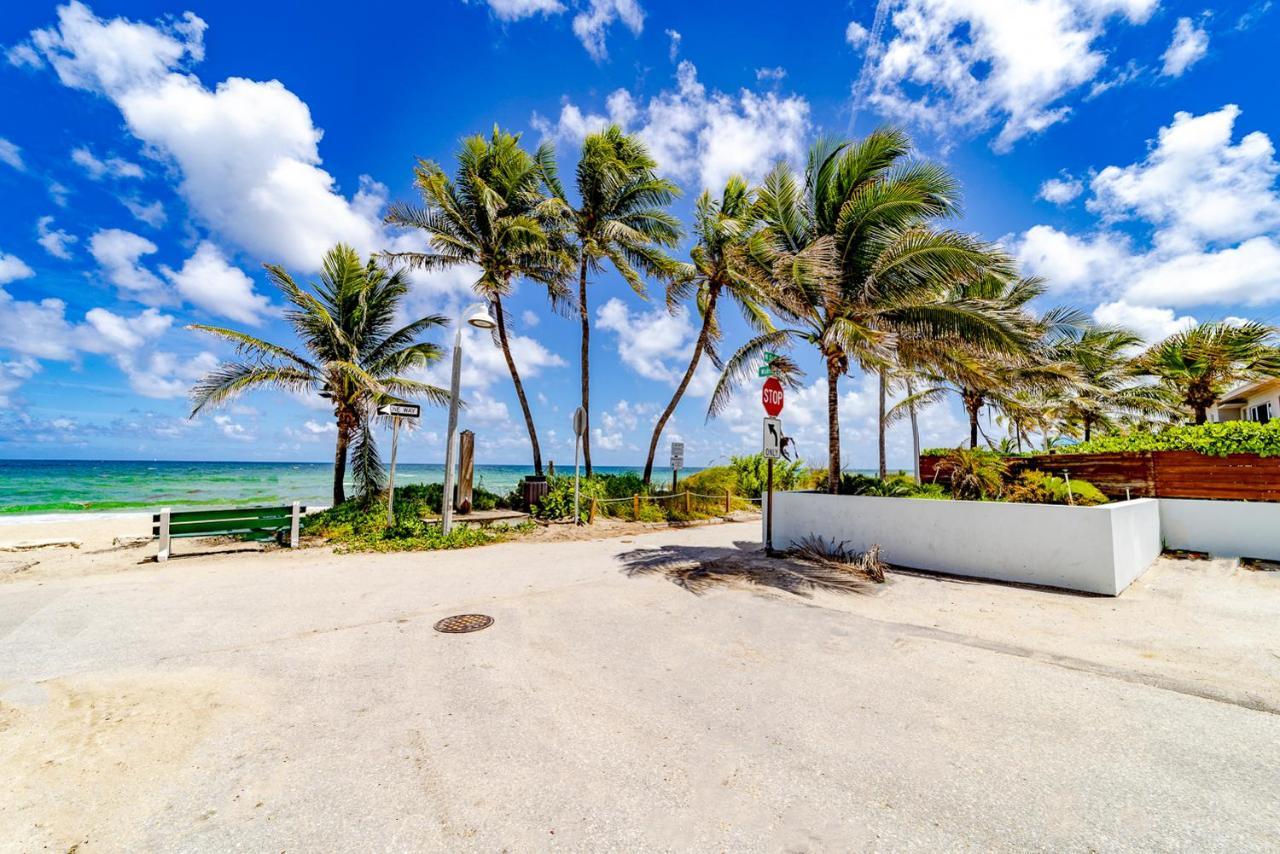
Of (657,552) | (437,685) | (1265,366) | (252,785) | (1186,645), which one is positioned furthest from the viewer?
(1265,366)

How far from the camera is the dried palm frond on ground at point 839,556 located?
7.92 metres

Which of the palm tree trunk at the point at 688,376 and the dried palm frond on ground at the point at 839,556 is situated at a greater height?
the palm tree trunk at the point at 688,376

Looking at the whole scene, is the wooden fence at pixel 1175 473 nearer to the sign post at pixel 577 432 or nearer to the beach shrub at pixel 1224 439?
the beach shrub at pixel 1224 439

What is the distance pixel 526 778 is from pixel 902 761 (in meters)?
2.24

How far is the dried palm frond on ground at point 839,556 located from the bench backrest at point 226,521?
10263 millimetres

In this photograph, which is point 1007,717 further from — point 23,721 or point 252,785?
point 23,721

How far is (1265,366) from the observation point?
14.7 m

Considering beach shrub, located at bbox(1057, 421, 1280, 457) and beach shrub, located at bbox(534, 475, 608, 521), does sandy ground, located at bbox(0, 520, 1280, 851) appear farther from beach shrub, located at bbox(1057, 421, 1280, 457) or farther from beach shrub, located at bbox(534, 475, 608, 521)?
beach shrub, located at bbox(534, 475, 608, 521)

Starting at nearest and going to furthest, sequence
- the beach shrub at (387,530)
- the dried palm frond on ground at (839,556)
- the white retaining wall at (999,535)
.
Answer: the white retaining wall at (999,535) < the dried palm frond on ground at (839,556) < the beach shrub at (387,530)

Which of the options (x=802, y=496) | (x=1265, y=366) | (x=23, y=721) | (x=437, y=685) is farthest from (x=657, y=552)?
(x=1265, y=366)

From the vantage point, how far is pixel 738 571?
830 centimetres

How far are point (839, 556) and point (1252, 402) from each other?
913 inches

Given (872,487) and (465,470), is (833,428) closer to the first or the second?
(872,487)

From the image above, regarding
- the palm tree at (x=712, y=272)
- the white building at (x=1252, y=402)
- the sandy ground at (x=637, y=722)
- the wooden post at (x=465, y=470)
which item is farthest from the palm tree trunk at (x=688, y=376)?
the white building at (x=1252, y=402)
